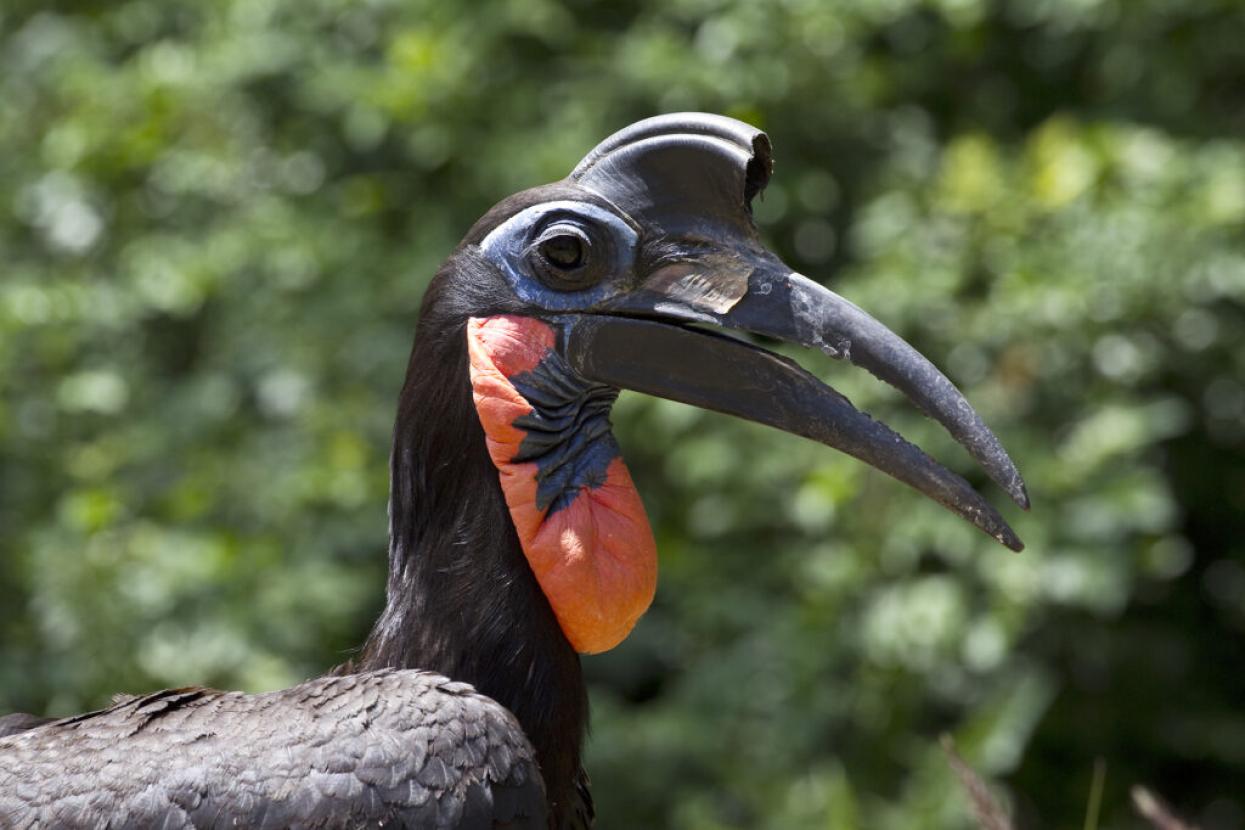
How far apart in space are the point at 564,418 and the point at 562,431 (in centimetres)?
2

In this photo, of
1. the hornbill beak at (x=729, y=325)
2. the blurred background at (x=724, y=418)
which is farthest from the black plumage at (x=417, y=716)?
the blurred background at (x=724, y=418)

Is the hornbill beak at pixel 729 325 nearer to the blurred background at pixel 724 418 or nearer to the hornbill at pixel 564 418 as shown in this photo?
the hornbill at pixel 564 418

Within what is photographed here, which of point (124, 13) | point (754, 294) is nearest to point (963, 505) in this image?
point (754, 294)

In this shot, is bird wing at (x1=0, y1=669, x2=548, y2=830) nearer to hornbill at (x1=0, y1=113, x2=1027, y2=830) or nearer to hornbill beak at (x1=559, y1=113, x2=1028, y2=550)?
hornbill at (x1=0, y1=113, x2=1027, y2=830)

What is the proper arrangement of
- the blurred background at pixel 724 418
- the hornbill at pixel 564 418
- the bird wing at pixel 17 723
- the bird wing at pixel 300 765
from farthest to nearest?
the blurred background at pixel 724 418 < the bird wing at pixel 17 723 < the hornbill at pixel 564 418 < the bird wing at pixel 300 765

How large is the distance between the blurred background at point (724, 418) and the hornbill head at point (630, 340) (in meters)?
1.76

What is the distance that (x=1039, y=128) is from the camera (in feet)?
15.5

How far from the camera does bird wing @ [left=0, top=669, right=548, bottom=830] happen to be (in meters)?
2.12

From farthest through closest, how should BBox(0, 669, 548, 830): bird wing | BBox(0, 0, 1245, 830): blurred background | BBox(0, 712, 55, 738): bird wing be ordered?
BBox(0, 0, 1245, 830): blurred background < BBox(0, 712, 55, 738): bird wing < BBox(0, 669, 548, 830): bird wing

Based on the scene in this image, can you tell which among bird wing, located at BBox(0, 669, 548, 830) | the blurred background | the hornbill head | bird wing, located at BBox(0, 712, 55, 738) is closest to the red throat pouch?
the hornbill head

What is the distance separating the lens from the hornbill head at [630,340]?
92.8 inches

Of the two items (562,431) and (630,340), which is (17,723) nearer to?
(562,431)

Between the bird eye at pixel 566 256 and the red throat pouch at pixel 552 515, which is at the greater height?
the bird eye at pixel 566 256

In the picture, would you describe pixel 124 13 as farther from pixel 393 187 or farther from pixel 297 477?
pixel 297 477
